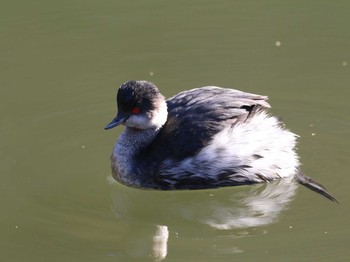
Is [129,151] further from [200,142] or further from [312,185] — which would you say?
[312,185]

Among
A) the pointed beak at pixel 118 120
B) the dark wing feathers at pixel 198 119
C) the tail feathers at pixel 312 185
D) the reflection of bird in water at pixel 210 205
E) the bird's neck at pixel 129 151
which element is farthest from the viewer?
the bird's neck at pixel 129 151

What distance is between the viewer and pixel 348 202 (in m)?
7.20

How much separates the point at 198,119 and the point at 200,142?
0.57 feet

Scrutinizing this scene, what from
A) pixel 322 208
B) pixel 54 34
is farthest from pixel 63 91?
pixel 322 208

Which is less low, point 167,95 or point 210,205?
point 167,95

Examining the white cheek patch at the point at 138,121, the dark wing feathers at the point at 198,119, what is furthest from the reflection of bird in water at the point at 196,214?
the white cheek patch at the point at 138,121

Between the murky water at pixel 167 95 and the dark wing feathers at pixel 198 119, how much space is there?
36 cm

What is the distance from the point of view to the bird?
24.5 ft

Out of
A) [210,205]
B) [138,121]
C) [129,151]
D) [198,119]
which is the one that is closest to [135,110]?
[138,121]

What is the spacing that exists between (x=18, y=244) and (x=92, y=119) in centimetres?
207

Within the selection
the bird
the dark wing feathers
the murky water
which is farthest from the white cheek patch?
the murky water

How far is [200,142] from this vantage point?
7441 mm

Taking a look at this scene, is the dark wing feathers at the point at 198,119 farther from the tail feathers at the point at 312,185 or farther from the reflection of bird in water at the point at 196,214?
the tail feathers at the point at 312,185

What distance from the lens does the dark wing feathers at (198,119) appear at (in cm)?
744
